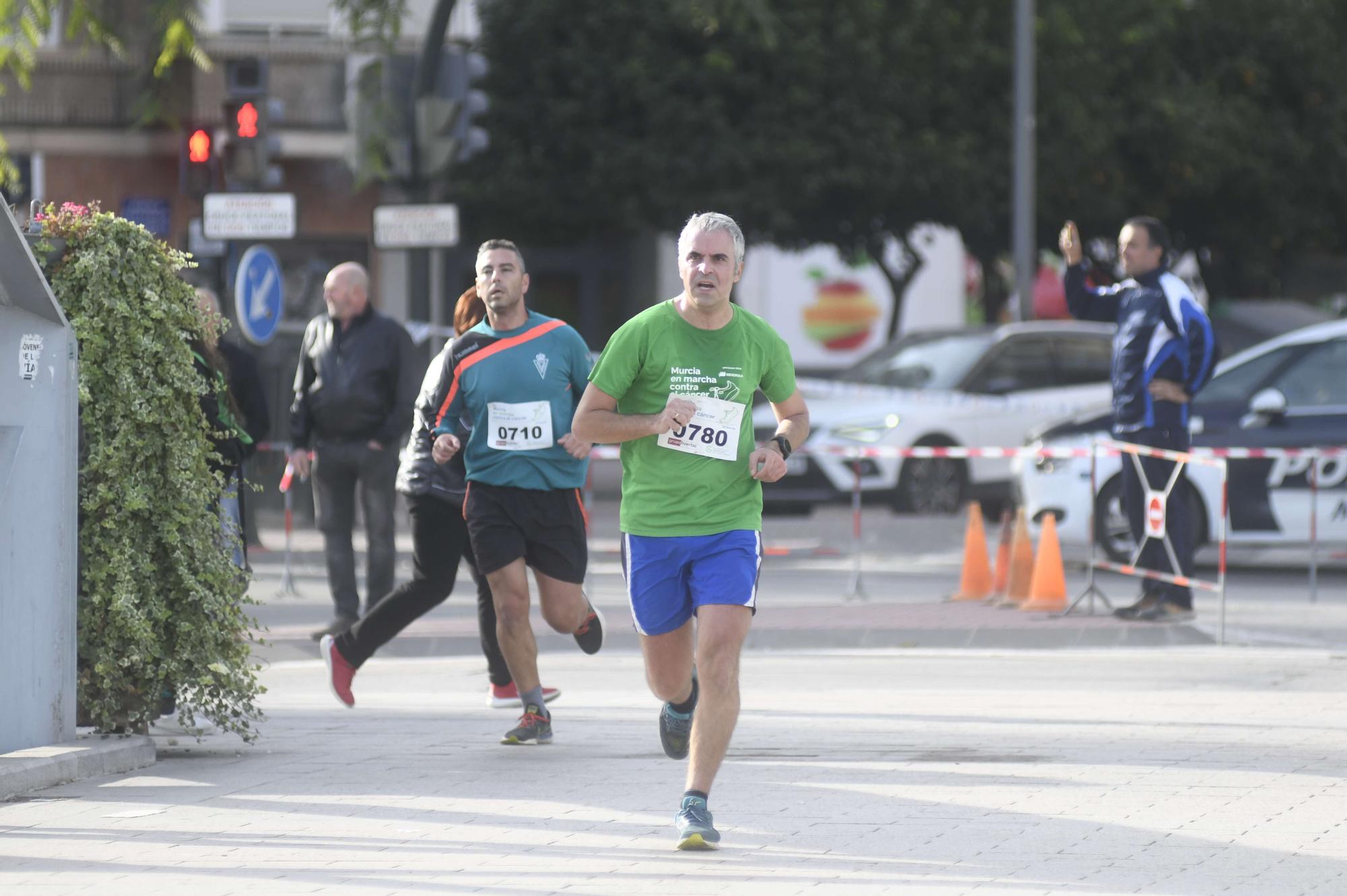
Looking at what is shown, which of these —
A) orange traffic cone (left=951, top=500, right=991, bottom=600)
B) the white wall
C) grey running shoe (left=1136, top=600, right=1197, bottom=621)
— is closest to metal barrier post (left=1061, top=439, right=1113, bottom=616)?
grey running shoe (left=1136, top=600, right=1197, bottom=621)

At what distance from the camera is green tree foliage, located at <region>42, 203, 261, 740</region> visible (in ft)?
25.2

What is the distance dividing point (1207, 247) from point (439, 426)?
78.7ft

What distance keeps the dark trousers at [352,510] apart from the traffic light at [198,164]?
6072mm

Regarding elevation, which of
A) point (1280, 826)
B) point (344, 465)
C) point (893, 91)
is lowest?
point (1280, 826)

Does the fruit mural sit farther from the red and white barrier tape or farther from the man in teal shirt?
the man in teal shirt

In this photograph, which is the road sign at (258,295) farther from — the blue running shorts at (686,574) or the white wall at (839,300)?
the white wall at (839,300)

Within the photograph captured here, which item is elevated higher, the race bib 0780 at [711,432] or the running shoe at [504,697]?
the race bib 0780 at [711,432]

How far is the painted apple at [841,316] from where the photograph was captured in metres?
41.1

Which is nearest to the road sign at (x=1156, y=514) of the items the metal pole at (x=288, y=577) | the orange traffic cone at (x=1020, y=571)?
the orange traffic cone at (x=1020, y=571)

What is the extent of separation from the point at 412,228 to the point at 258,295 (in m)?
1.31

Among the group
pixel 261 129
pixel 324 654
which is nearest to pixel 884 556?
pixel 261 129

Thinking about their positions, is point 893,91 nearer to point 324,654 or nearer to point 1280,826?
point 324,654

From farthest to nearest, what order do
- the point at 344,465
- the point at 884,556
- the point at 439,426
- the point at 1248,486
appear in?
the point at 884,556
the point at 1248,486
the point at 344,465
the point at 439,426

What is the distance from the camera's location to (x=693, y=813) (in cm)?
625
